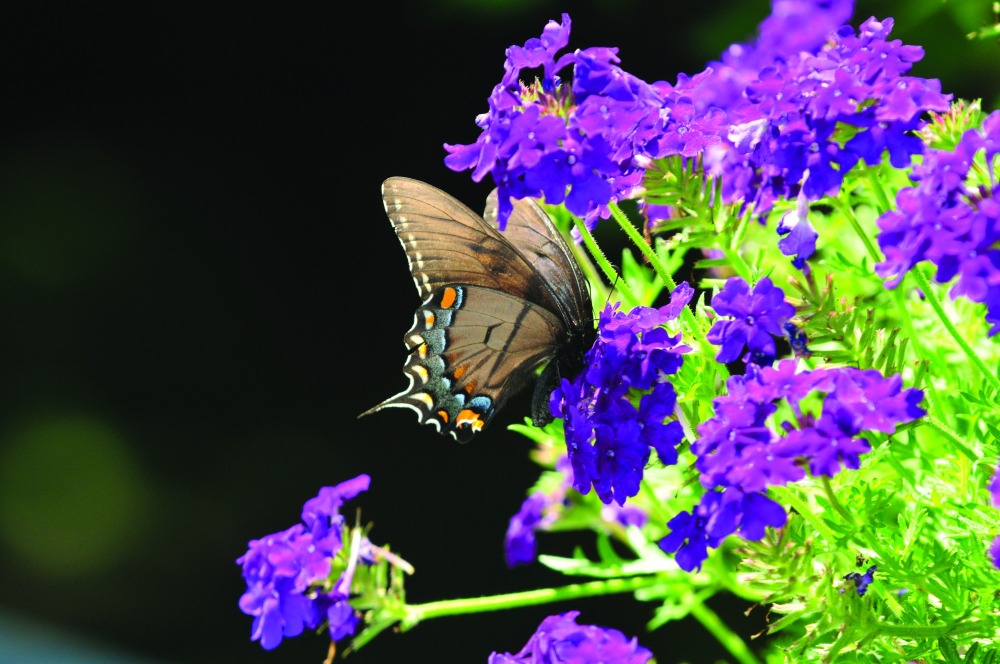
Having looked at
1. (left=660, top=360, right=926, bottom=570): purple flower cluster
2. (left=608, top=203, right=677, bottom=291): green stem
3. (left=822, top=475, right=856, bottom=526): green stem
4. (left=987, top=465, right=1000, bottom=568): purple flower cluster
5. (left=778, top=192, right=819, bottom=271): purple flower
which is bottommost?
(left=987, top=465, right=1000, bottom=568): purple flower cluster

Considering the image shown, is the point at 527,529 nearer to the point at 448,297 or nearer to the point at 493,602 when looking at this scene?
the point at 493,602

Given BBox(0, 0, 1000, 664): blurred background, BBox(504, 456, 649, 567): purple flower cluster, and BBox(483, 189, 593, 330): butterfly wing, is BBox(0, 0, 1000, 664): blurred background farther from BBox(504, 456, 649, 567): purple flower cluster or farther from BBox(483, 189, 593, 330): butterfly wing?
BBox(483, 189, 593, 330): butterfly wing

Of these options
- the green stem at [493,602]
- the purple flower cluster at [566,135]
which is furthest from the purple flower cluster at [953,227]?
the green stem at [493,602]

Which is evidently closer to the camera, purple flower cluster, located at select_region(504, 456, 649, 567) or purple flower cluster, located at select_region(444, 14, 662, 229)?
purple flower cluster, located at select_region(444, 14, 662, 229)

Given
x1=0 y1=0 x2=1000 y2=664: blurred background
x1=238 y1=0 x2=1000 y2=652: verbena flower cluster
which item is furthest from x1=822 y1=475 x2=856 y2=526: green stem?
x1=0 y1=0 x2=1000 y2=664: blurred background

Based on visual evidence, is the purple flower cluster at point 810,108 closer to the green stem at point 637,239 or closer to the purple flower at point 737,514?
the green stem at point 637,239

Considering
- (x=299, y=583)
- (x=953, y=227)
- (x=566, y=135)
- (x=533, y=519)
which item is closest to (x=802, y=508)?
(x=953, y=227)

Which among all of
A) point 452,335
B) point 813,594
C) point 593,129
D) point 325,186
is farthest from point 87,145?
point 813,594
